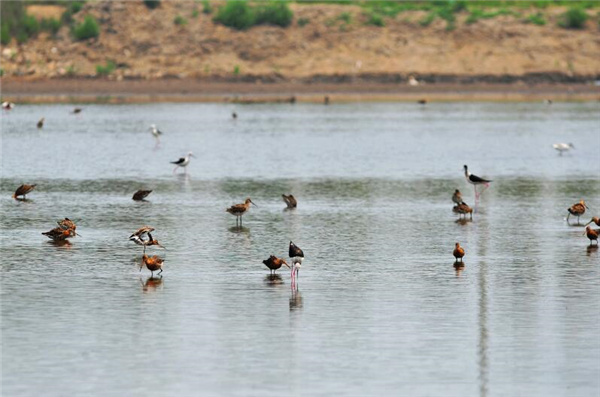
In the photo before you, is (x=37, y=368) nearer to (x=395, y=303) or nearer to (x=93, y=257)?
(x=395, y=303)

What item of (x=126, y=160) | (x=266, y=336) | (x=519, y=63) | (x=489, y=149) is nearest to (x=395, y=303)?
(x=266, y=336)

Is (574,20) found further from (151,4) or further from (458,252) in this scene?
(458,252)

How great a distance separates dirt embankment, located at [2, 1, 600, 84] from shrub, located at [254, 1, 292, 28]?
1313 mm

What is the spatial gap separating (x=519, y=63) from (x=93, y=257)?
86.7m

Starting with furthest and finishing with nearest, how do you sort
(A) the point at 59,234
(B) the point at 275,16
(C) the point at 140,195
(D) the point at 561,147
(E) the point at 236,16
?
(B) the point at 275,16
(E) the point at 236,16
(D) the point at 561,147
(C) the point at 140,195
(A) the point at 59,234

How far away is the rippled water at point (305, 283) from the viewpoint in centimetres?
1733

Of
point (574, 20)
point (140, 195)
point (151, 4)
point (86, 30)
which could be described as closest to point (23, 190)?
point (140, 195)

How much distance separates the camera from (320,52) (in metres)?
112

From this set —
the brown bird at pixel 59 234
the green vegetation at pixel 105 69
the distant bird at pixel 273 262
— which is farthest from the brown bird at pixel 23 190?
the green vegetation at pixel 105 69

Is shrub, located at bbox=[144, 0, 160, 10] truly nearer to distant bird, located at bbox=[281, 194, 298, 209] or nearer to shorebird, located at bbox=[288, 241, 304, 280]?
distant bird, located at bbox=[281, 194, 298, 209]

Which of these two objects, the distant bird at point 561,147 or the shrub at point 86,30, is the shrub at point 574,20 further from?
the distant bird at point 561,147

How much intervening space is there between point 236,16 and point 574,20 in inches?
1197

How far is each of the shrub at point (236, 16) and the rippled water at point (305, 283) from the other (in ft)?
210

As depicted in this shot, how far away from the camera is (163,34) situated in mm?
116188
